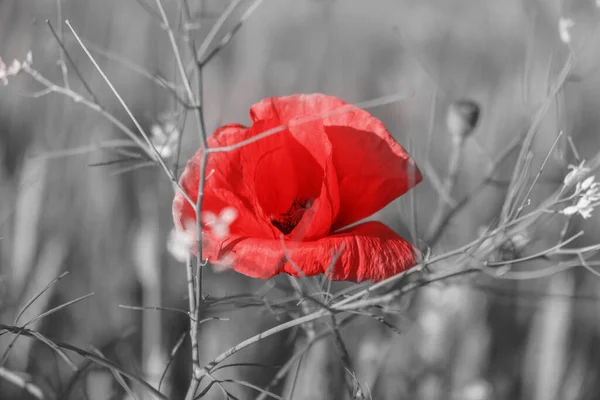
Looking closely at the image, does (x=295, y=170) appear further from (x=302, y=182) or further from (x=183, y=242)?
(x=183, y=242)

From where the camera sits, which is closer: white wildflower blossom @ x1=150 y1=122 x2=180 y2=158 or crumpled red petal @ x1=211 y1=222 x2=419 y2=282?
crumpled red petal @ x1=211 y1=222 x2=419 y2=282

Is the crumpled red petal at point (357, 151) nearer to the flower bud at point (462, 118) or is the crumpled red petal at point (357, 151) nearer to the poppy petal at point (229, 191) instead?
the poppy petal at point (229, 191)

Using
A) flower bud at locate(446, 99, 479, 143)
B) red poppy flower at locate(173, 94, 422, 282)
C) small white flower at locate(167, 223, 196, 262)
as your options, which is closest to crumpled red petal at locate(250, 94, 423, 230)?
red poppy flower at locate(173, 94, 422, 282)

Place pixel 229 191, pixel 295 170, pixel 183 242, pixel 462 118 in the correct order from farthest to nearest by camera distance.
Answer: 1. pixel 462 118
2. pixel 295 170
3. pixel 229 191
4. pixel 183 242

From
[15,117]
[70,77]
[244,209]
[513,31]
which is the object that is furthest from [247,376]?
[513,31]

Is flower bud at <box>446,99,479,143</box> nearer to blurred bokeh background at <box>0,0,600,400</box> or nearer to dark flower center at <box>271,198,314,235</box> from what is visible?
blurred bokeh background at <box>0,0,600,400</box>

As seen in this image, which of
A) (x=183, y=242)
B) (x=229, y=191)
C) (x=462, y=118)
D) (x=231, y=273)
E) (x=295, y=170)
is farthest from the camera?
(x=231, y=273)

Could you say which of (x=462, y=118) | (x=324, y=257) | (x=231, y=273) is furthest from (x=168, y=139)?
(x=231, y=273)

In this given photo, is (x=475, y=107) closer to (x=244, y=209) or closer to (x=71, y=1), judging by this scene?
(x=244, y=209)
